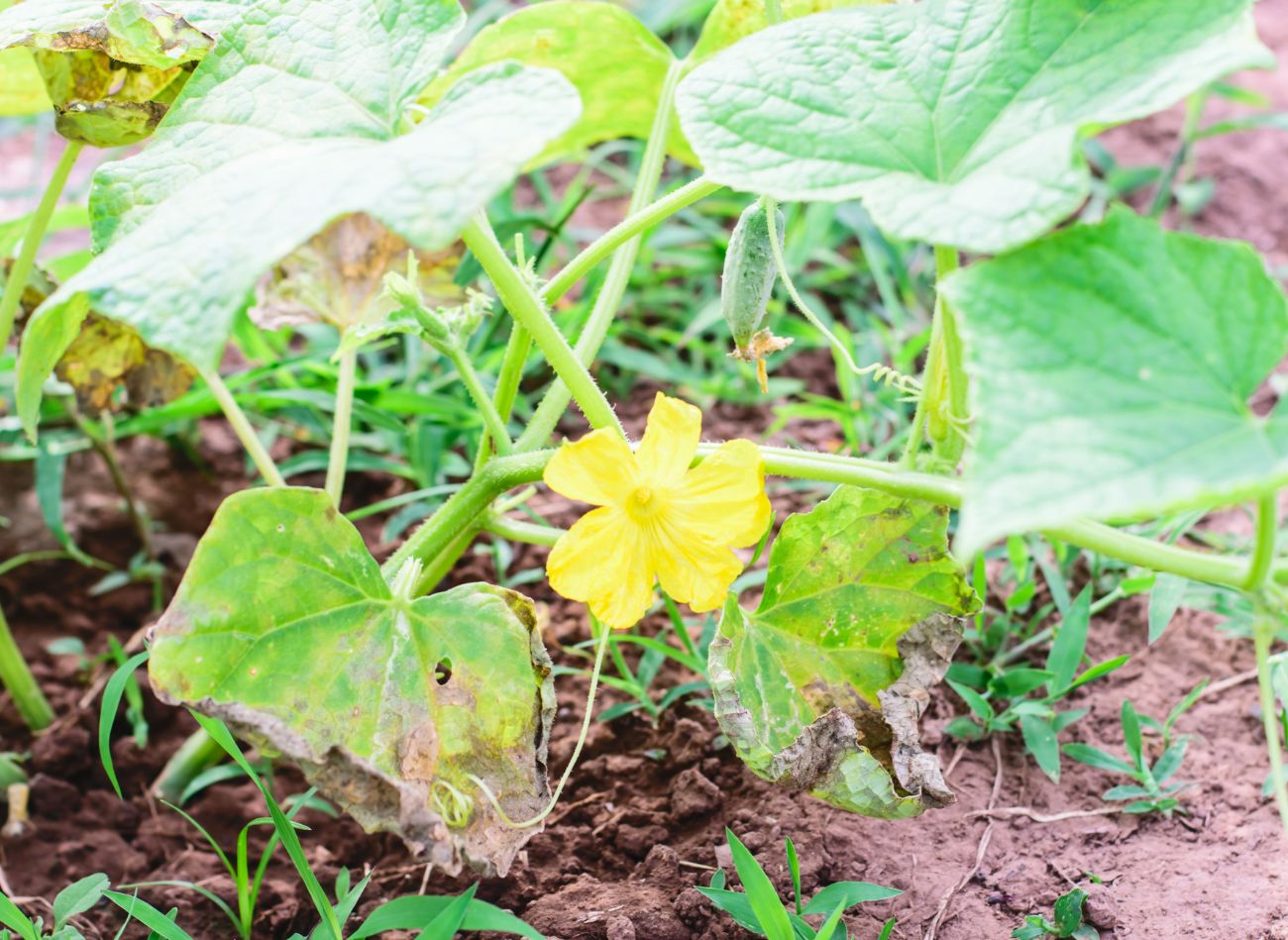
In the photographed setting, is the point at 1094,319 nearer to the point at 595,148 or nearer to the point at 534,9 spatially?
the point at 534,9

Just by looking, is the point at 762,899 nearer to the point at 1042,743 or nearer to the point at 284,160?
the point at 1042,743

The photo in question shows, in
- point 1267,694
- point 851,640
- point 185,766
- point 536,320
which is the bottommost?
point 185,766

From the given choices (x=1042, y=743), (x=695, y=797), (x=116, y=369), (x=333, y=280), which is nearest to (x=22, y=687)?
(x=116, y=369)

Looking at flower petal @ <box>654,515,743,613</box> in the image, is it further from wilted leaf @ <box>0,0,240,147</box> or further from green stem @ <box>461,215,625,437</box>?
wilted leaf @ <box>0,0,240,147</box>

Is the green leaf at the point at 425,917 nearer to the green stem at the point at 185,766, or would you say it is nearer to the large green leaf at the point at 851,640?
the large green leaf at the point at 851,640

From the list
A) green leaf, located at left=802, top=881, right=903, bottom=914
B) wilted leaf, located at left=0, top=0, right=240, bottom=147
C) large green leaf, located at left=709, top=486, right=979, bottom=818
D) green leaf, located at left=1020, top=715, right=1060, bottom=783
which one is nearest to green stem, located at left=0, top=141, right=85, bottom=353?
wilted leaf, located at left=0, top=0, right=240, bottom=147
